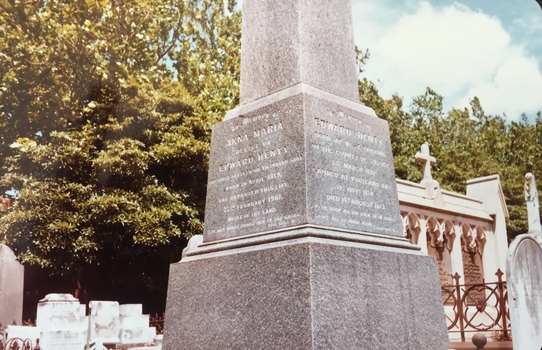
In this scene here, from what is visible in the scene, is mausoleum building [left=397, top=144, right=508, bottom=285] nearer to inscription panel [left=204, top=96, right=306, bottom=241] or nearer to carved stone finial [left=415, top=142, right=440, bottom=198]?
carved stone finial [left=415, top=142, right=440, bottom=198]

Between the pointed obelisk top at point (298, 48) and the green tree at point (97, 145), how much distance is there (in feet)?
38.1

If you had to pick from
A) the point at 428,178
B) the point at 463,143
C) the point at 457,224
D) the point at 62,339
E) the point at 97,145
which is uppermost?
the point at 463,143

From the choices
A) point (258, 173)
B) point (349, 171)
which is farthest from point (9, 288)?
point (349, 171)

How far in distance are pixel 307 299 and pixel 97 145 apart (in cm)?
1506

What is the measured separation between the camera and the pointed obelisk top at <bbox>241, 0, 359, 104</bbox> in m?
5.62

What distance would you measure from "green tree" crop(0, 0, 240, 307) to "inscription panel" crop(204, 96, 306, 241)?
1168 cm

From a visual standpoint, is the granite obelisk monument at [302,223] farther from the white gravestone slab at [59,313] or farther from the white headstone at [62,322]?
the white gravestone slab at [59,313]

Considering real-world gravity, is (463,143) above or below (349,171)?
above

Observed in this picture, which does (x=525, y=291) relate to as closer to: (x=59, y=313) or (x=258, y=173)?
(x=258, y=173)

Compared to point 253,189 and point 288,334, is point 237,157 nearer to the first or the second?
point 253,189

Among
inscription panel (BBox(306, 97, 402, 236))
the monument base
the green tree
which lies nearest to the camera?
the monument base

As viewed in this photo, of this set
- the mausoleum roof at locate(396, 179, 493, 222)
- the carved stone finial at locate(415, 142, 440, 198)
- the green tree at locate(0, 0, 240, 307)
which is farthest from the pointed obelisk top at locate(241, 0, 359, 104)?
the green tree at locate(0, 0, 240, 307)

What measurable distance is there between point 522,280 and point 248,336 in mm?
6447

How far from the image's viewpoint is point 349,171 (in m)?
5.20
